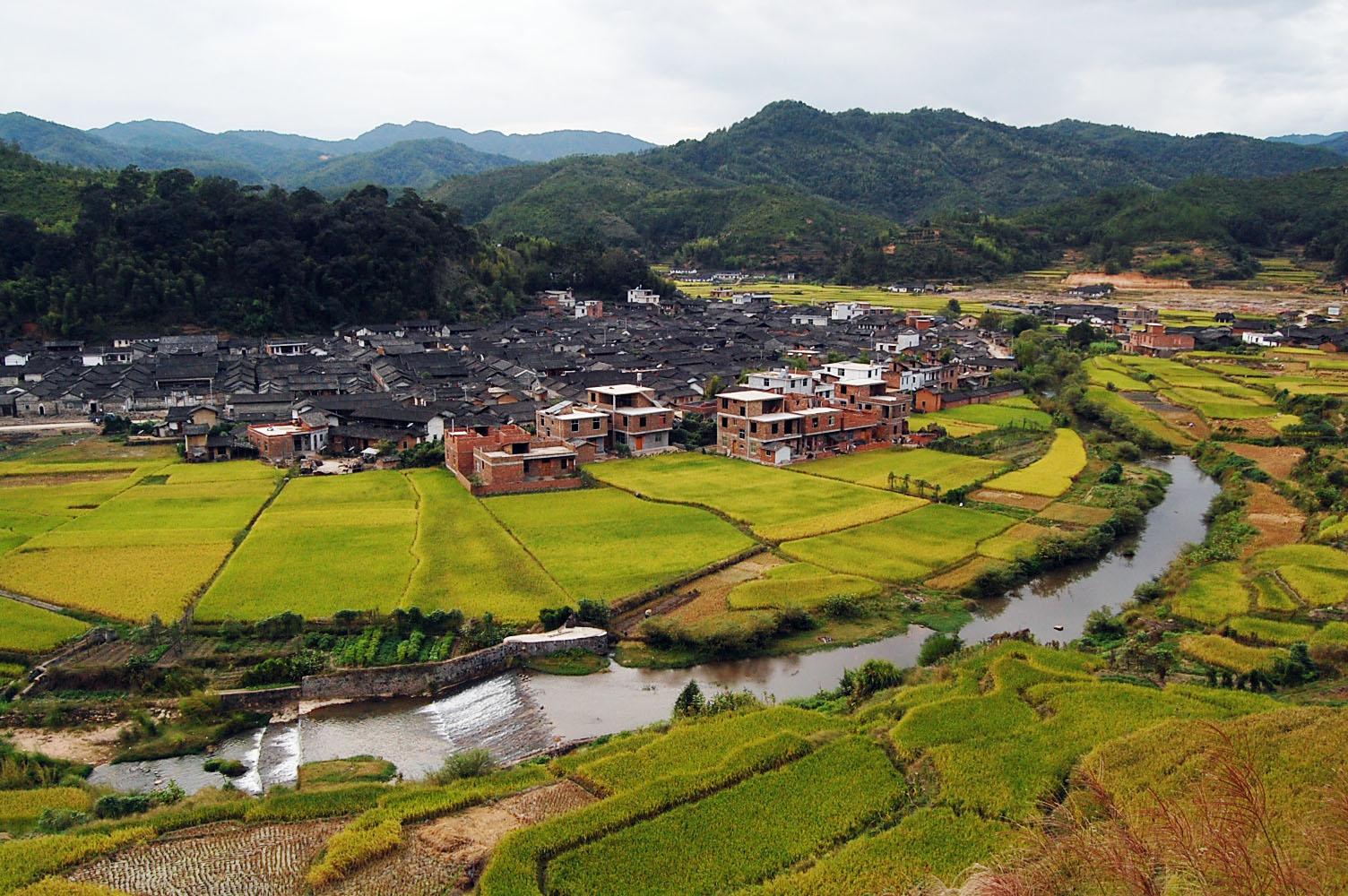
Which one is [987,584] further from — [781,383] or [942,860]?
[781,383]

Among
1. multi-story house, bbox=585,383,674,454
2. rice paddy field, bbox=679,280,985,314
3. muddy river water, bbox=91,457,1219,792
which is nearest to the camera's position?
muddy river water, bbox=91,457,1219,792

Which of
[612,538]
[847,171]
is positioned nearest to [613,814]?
[612,538]

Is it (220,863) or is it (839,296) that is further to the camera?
(839,296)

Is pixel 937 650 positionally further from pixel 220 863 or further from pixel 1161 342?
pixel 1161 342

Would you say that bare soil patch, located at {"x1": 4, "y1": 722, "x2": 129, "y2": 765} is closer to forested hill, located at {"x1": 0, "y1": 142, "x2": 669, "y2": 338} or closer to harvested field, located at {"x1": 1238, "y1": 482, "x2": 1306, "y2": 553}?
harvested field, located at {"x1": 1238, "y1": 482, "x2": 1306, "y2": 553}

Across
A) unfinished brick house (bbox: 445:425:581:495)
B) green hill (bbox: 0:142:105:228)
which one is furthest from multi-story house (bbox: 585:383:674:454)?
green hill (bbox: 0:142:105:228)
